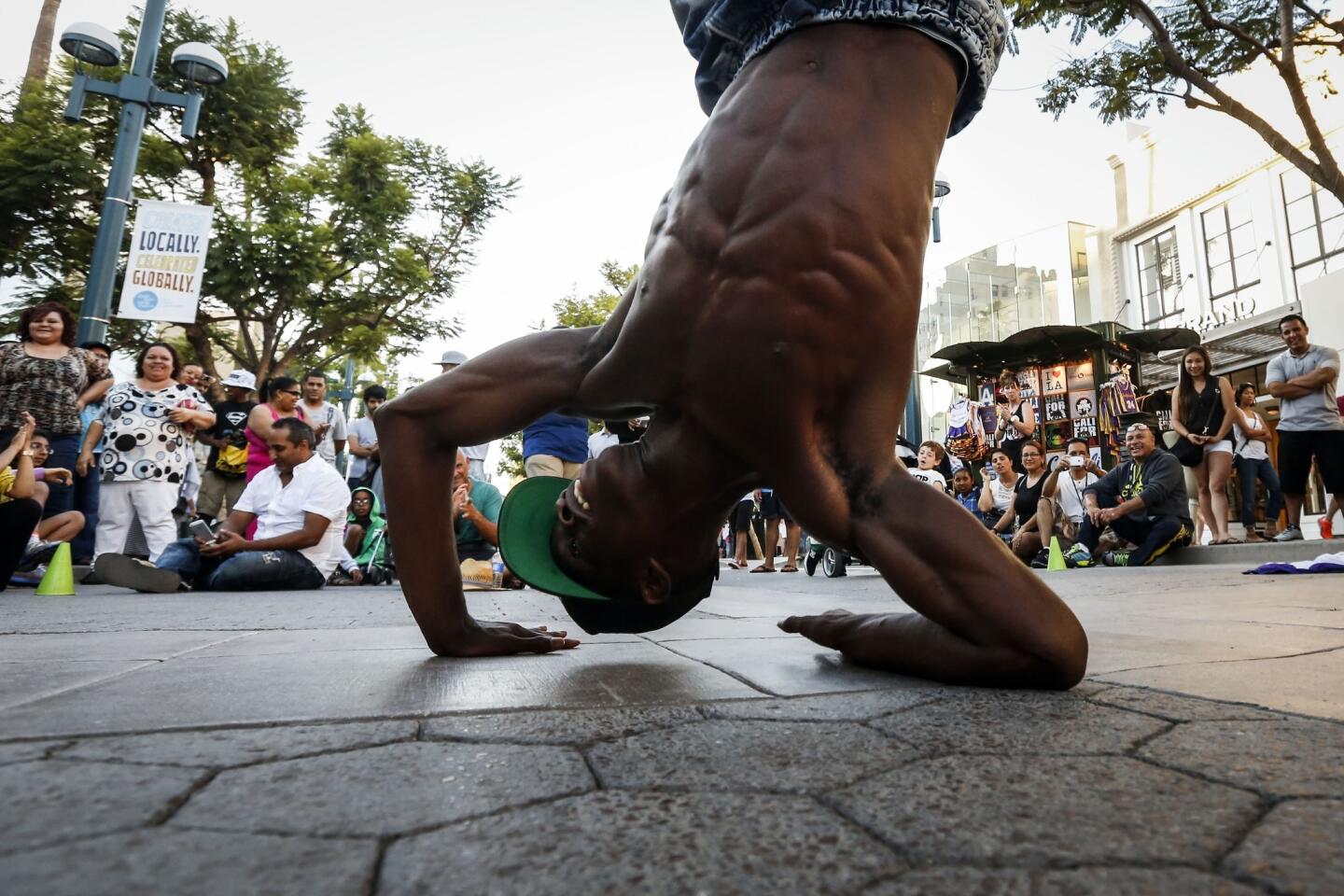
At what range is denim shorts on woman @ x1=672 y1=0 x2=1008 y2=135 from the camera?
1.56 metres

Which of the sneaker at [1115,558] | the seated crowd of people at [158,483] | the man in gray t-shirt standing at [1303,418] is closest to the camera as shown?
the seated crowd of people at [158,483]

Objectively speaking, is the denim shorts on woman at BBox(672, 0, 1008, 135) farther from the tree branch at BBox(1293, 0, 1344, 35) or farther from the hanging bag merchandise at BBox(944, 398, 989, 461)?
the hanging bag merchandise at BBox(944, 398, 989, 461)

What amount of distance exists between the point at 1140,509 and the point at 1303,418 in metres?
1.40

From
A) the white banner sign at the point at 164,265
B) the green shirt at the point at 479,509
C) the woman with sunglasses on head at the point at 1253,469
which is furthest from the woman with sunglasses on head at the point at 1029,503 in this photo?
the white banner sign at the point at 164,265

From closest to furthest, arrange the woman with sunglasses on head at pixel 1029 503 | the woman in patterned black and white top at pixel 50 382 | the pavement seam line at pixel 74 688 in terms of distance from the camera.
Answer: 1. the pavement seam line at pixel 74 688
2. the woman in patterned black and white top at pixel 50 382
3. the woman with sunglasses on head at pixel 1029 503

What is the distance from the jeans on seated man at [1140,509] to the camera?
7371 millimetres

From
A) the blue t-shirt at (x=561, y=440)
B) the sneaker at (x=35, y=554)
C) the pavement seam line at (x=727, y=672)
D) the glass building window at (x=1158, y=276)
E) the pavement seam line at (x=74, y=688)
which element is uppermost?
the glass building window at (x=1158, y=276)

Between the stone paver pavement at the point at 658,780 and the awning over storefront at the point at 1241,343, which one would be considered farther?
the awning over storefront at the point at 1241,343

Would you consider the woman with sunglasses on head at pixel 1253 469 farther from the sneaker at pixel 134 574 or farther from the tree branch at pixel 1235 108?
the sneaker at pixel 134 574

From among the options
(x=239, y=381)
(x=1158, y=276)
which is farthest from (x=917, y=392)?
(x=1158, y=276)

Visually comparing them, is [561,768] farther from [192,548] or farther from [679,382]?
[192,548]

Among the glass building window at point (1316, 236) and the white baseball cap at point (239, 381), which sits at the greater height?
the glass building window at point (1316, 236)

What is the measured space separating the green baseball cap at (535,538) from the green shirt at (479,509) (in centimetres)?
449

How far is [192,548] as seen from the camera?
5.55 meters
